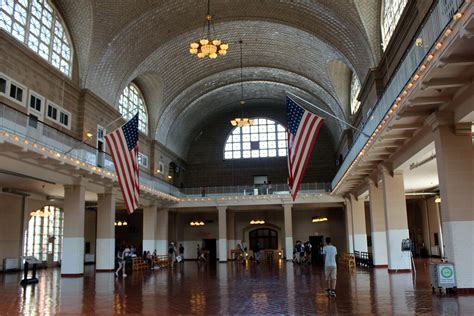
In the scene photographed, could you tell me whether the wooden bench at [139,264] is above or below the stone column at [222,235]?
below

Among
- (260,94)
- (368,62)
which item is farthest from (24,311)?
(260,94)

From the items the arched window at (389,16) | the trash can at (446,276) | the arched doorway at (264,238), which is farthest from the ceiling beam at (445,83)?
the arched doorway at (264,238)

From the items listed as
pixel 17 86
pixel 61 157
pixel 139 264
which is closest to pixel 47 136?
pixel 61 157

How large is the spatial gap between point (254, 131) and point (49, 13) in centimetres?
2565

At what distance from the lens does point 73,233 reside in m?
21.4

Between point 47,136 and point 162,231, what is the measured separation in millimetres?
19231

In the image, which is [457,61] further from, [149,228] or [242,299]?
[149,228]

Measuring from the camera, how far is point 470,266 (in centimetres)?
1149

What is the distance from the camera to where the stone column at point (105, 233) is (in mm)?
24719

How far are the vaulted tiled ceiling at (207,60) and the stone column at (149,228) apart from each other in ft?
19.9

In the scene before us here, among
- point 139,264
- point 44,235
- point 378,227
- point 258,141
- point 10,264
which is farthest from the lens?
point 258,141

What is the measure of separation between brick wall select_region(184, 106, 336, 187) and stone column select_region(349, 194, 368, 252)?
11210 mm

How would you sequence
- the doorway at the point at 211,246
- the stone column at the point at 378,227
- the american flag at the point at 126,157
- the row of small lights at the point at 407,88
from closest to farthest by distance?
the row of small lights at the point at 407,88, the american flag at the point at 126,157, the stone column at the point at 378,227, the doorway at the point at 211,246

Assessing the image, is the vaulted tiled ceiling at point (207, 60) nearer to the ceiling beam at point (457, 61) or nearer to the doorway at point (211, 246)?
the doorway at point (211, 246)
